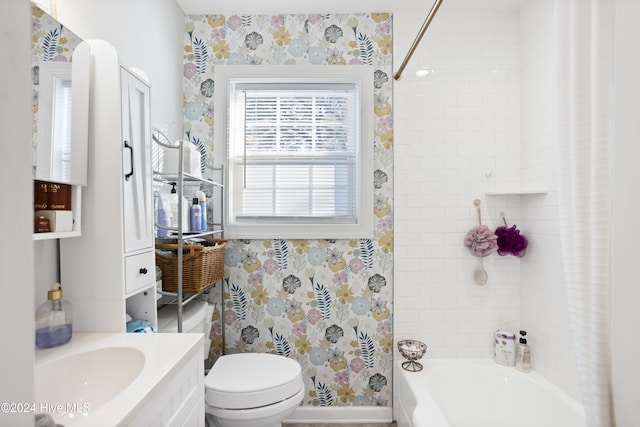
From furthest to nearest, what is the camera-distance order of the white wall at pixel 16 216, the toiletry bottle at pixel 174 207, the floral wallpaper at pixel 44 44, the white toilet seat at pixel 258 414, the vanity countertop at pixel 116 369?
the toiletry bottle at pixel 174 207
the white toilet seat at pixel 258 414
the floral wallpaper at pixel 44 44
the vanity countertop at pixel 116 369
the white wall at pixel 16 216

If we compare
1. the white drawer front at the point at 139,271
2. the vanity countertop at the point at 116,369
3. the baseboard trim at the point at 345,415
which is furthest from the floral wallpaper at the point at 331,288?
the vanity countertop at the point at 116,369

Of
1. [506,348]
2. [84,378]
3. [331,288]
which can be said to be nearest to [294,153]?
[331,288]

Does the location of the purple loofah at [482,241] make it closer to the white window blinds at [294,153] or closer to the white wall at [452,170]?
the white wall at [452,170]

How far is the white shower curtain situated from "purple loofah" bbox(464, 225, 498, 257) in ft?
3.38

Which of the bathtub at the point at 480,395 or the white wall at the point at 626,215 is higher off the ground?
the white wall at the point at 626,215

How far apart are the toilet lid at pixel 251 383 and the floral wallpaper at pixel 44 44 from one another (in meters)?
1.18

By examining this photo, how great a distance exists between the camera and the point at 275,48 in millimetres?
2105

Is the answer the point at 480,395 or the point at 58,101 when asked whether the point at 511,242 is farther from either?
the point at 58,101

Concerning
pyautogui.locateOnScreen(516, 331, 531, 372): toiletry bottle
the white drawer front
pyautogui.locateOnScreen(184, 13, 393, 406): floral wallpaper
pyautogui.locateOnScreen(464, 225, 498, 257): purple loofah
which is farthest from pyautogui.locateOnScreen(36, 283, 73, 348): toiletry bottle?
pyautogui.locateOnScreen(516, 331, 531, 372): toiletry bottle

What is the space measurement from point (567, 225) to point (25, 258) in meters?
1.18

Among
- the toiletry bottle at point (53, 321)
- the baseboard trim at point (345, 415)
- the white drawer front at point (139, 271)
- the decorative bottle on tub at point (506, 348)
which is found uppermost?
the white drawer front at point (139, 271)

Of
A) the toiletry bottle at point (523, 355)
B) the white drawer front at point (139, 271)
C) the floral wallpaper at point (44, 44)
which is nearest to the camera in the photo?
the floral wallpaper at point (44, 44)

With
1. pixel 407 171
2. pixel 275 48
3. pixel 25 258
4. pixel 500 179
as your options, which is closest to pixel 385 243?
pixel 407 171

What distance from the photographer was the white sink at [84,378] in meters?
0.89
